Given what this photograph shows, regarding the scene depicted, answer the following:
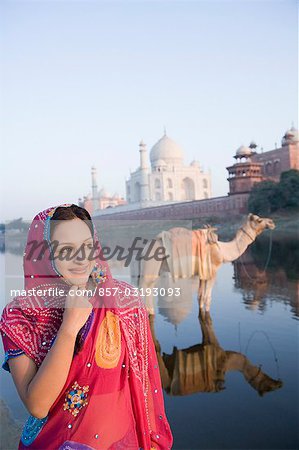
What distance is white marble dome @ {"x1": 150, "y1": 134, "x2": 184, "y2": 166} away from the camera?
34406mm

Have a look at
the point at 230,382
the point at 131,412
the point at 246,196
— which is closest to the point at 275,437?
the point at 230,382

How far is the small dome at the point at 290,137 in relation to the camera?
84.5 ft

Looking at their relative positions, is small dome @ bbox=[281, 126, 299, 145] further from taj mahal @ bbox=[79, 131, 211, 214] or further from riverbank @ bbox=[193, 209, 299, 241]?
taj mahal @ bbox=[79, 131, 211, 214]

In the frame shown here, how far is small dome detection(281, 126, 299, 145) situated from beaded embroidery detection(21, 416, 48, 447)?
26.8m

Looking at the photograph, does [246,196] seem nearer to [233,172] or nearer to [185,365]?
[233,172]

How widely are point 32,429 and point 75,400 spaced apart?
16 cm

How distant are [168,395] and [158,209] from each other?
23568 mm

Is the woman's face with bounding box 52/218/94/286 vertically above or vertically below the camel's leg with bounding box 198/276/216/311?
above

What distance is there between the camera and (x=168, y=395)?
3.06m

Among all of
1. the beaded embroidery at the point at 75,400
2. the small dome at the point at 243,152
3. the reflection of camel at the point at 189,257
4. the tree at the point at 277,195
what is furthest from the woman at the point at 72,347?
the small dome at the point at 243,152

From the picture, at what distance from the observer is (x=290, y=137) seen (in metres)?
26.2

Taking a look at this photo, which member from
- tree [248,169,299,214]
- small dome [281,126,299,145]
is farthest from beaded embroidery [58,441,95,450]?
small dome [281,126,299,145]

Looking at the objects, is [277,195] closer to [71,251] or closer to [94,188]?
[71,251]

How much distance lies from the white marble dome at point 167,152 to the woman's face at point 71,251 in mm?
33702
